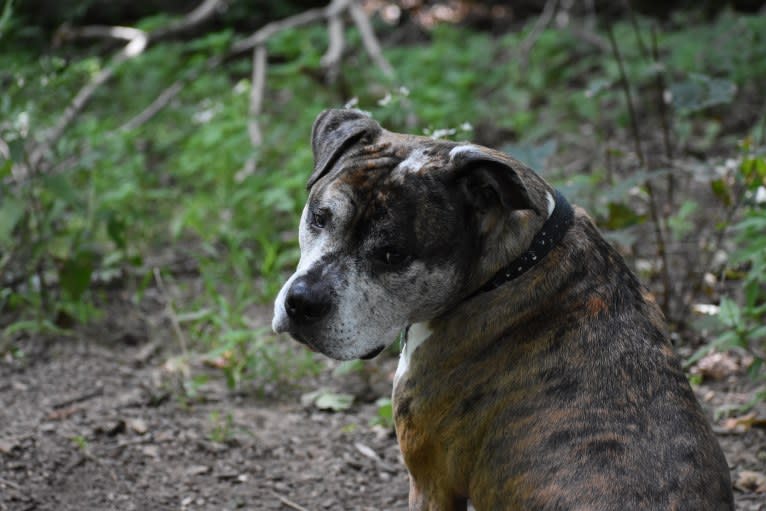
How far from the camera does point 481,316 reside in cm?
339

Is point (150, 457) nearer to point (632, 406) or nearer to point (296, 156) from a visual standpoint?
point (632, 406)

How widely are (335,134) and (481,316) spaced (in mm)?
985

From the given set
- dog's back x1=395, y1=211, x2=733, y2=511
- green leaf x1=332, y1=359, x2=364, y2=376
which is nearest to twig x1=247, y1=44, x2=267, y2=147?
green leaf x1=332, y1=359, x2=364, y2=376

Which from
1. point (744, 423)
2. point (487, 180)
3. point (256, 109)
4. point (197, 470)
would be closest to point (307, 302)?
point (487, 180)

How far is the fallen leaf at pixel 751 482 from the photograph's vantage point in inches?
171

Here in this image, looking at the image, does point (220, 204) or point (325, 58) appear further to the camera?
point (325, 58)

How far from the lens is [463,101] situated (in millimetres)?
8758

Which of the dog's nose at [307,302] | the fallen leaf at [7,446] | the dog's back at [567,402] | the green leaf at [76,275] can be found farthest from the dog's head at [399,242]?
the green leaf at [76,275]

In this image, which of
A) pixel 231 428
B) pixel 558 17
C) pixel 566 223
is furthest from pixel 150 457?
pixel 558 17

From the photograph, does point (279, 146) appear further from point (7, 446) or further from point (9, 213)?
point (7, 446)

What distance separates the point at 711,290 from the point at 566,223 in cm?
298

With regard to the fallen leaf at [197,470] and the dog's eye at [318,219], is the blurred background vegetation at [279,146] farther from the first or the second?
the dog's eye at [318,219]

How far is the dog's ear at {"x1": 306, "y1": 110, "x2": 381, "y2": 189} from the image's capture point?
3.62 meters

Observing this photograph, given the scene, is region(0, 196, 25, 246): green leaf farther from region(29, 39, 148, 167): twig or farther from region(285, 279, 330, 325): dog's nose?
region(285, 279, 330, 325): dog's nose
